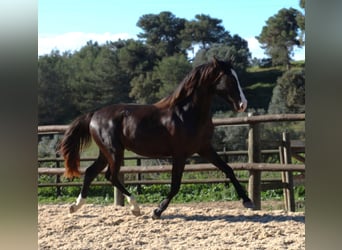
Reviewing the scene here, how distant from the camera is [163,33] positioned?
7512mm

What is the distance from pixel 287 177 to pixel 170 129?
182 cm

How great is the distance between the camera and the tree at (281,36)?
309 inches

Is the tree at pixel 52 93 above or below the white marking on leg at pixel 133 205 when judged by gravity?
above

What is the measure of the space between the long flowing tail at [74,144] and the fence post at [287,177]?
2116 millimetres

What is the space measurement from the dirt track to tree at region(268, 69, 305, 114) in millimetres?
3202

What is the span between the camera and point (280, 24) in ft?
26.2

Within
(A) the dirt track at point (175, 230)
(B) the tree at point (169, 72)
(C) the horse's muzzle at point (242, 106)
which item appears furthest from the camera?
(B) the tree at point (169, 72)

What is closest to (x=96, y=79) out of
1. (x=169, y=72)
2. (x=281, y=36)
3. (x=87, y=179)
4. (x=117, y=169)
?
(x=169, y=72)

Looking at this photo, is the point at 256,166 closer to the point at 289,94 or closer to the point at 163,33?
the point at 289,94

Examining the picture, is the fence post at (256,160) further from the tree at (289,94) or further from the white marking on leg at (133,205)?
the tree at (289,94)

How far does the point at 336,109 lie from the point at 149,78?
5.87 meters

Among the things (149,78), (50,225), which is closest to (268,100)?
(149,78)

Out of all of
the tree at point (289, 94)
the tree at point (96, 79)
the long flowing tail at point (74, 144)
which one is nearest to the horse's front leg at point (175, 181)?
the long flowing tail at point (74, 144)

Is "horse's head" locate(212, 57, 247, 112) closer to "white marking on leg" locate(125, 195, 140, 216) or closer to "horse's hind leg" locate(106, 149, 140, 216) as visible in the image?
"horse's hind leg" locate(106, 149, 140, 216)
